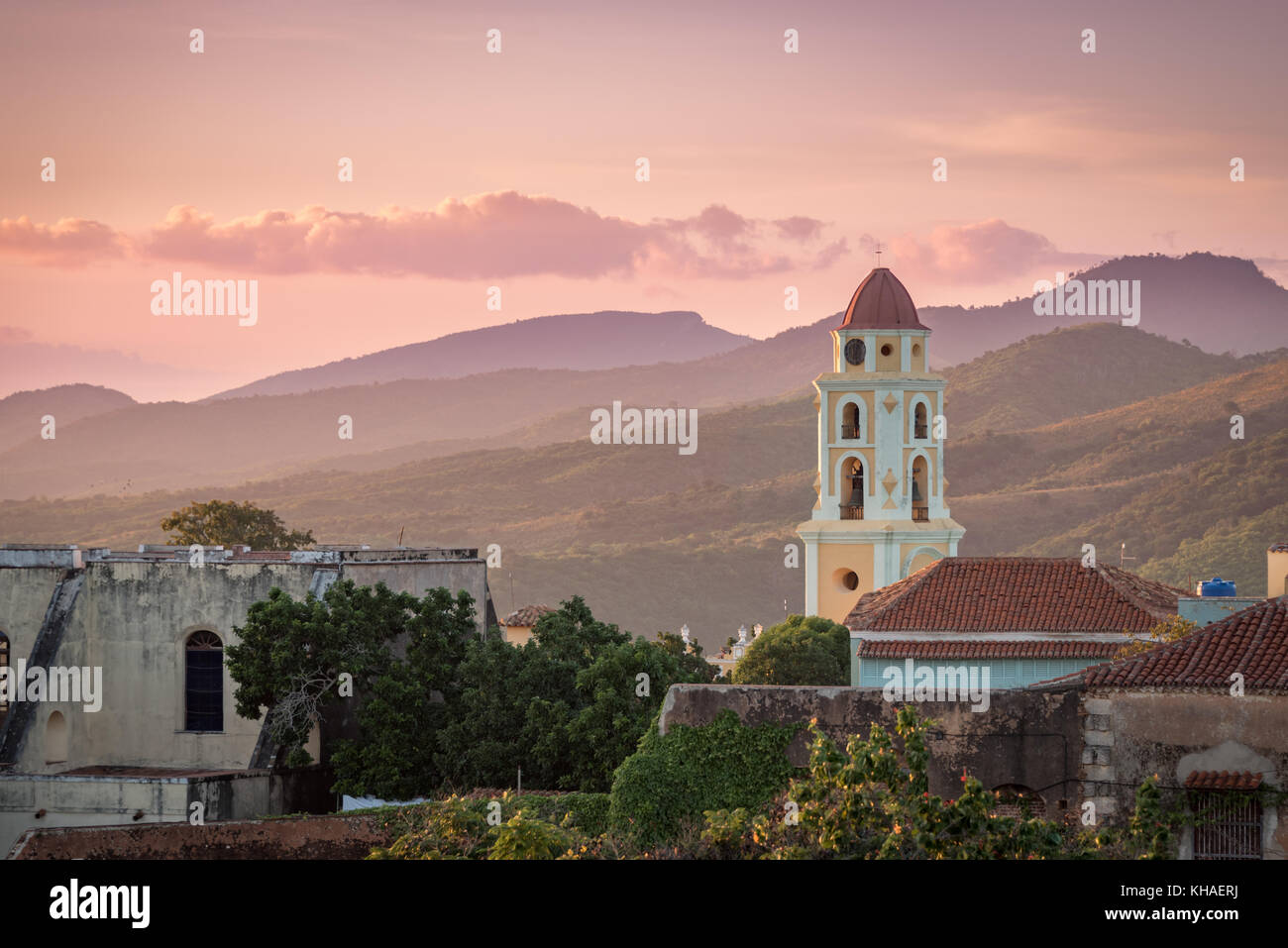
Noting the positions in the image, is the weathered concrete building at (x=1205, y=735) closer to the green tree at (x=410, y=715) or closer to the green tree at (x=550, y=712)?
the green tree at (x=550, y=712)

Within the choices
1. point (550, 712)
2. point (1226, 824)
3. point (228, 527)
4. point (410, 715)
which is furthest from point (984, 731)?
point (228, 527)

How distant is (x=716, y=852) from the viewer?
1911 cm

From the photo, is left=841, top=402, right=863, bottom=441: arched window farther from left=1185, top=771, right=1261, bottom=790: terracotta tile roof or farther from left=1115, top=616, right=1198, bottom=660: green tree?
left=1185, top=771, right=1261, bottom=790: terracotta tile roof

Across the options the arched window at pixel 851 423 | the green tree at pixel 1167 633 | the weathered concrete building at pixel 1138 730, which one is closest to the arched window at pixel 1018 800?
the weathered concrete building at pixel 1138 730

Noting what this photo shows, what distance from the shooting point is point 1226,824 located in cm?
1977

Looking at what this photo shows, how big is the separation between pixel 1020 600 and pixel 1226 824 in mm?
15856

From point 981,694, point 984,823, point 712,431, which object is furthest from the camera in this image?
point 712,431

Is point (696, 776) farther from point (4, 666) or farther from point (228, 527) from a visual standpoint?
point (228, 527)

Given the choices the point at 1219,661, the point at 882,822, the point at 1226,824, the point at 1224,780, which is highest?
the point at 1219,661

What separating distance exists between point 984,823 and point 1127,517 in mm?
106847

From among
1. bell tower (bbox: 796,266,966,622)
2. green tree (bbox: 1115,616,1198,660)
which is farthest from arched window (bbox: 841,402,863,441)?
green tree (bbox: 1115,616,1198,660)

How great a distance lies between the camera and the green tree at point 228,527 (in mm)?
61531
